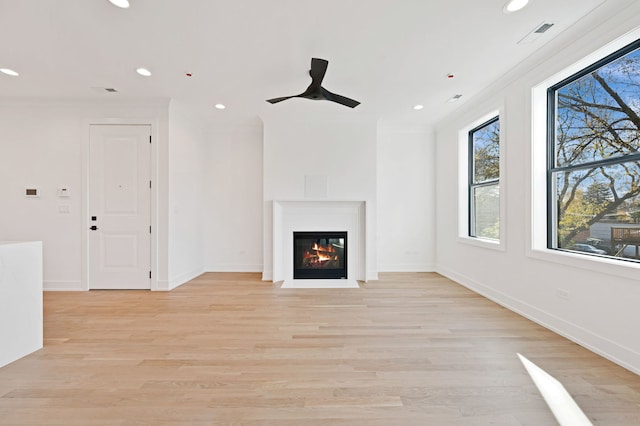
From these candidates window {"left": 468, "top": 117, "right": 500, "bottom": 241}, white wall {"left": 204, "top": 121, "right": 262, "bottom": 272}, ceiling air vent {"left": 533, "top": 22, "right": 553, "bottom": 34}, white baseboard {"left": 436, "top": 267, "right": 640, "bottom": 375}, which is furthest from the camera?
white wall {"left": 204, "top": 121, "right": 262, "bottom": 272}

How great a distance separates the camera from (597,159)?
2459mm

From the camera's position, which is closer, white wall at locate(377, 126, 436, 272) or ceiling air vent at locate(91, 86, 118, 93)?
ceiling air vent at locate(91, 86, 118, 93)

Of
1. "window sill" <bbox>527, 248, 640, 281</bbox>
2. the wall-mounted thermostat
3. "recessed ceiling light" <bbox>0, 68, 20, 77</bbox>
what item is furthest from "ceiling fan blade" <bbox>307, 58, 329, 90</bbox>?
the wall-mounted thermostat

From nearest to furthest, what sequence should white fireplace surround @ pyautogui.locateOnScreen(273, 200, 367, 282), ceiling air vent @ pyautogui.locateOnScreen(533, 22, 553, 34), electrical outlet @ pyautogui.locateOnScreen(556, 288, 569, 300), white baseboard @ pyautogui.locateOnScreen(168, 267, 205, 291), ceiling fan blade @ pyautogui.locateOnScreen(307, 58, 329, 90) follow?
ceiling air vent @ pyautogui.locateOnScreen(533, 22, 553, 34) → electrical outlet @ pyautogui.locateOnScreen(556, 288, 569, 300) → ceiling fan blade @ pyautogui.locateOnScreen(307, 58, 329, 90) → white baseboard @ pyautogui.locateOnScreen(168, 267, 205, 291) → white fireplace surround @ pyautogui.locateOnScreen(273, 200, 367, 282)

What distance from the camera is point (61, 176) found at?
13.1 ft

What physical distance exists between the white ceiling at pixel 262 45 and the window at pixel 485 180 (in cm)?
63

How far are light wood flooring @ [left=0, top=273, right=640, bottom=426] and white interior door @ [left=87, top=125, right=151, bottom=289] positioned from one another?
30.4 inches

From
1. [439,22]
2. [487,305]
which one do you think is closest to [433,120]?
[439,22]

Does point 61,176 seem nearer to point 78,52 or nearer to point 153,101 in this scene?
point 153,101

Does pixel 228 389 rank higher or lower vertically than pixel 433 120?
lower

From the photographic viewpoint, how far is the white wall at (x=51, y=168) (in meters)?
3.96

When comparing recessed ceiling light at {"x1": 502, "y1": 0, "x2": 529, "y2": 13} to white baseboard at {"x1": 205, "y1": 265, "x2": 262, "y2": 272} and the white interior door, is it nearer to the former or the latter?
the white interior door

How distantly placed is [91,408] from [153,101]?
3.71 metres

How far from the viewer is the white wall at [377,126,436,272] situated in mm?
5242
